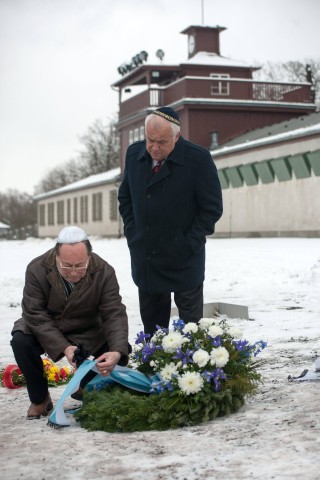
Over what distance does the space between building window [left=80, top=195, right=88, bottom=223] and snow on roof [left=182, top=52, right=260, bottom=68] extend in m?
12.9

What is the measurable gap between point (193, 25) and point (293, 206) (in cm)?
1664

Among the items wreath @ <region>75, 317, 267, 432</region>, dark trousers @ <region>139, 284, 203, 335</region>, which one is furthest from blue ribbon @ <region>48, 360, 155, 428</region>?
dark trousers @ <region>139, 284, 203, 335</region>

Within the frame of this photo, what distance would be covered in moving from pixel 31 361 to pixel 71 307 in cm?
38

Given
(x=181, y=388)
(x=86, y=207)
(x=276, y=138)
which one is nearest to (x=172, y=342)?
(x=181, y=388)

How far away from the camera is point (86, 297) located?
4.52m

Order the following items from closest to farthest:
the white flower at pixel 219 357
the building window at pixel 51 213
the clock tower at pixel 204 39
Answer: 1. the white flower at pixel 219 357
2. the clock tower at pixel 204 39
3. the building window at pixel 51 213

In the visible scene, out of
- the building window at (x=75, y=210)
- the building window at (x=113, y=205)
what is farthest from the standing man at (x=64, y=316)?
the building window at (x=75, y=210)

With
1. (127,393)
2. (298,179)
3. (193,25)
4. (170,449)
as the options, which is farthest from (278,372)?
(193,25)

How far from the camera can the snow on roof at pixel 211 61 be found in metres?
36.0

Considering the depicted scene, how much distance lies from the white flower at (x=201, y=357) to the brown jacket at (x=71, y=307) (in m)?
0.40

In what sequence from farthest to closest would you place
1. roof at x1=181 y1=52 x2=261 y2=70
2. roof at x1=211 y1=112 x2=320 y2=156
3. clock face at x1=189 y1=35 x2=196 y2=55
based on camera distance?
clock face at x1=189 y1=35 x2=196 y2=55, roof at x1=181 y1=52 x2=261 y2=70, roof at x1=211 y1=112 x2=320 y2=156

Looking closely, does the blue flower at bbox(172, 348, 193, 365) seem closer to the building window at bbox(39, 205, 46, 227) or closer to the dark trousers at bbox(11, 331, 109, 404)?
the dark trousers at bbox(11, 331, 109, 404)

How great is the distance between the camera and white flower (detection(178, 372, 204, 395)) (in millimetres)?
4273

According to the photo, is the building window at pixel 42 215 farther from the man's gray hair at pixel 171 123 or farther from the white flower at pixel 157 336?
the white flower at pixel 157 336
